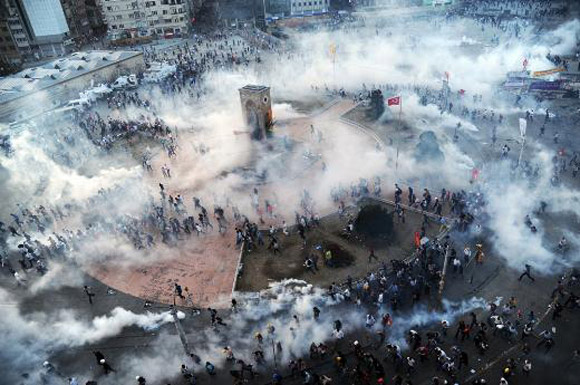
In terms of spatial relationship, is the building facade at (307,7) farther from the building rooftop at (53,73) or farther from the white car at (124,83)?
the white car at (124,83)

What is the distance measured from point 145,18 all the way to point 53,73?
105 feet

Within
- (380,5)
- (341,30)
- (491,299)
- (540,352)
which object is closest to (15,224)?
(491,299)

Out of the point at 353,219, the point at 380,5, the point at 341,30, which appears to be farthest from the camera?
the point at 380,5

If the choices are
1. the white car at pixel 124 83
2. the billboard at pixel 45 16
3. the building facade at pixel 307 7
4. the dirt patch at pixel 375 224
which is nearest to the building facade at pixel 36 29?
the billboard at pixel 45 16

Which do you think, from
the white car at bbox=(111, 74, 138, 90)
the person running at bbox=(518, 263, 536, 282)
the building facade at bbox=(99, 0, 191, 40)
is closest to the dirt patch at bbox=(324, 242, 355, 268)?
the person running at bbox=(518, 263, 536, 282)

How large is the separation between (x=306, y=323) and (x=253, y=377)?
12.3ft

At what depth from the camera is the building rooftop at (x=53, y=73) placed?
50.8 metres

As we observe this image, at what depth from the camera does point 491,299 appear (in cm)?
2259

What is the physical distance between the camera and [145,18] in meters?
81.4

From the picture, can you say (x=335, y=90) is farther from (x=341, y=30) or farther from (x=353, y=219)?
(x=341, y=30)

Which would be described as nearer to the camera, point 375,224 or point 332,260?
point 332,260

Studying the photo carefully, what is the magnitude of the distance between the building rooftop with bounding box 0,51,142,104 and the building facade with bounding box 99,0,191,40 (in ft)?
69.6

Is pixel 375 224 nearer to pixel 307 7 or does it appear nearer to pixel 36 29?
pixel 36 29

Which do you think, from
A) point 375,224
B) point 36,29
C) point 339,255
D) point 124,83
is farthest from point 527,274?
point 36,29
